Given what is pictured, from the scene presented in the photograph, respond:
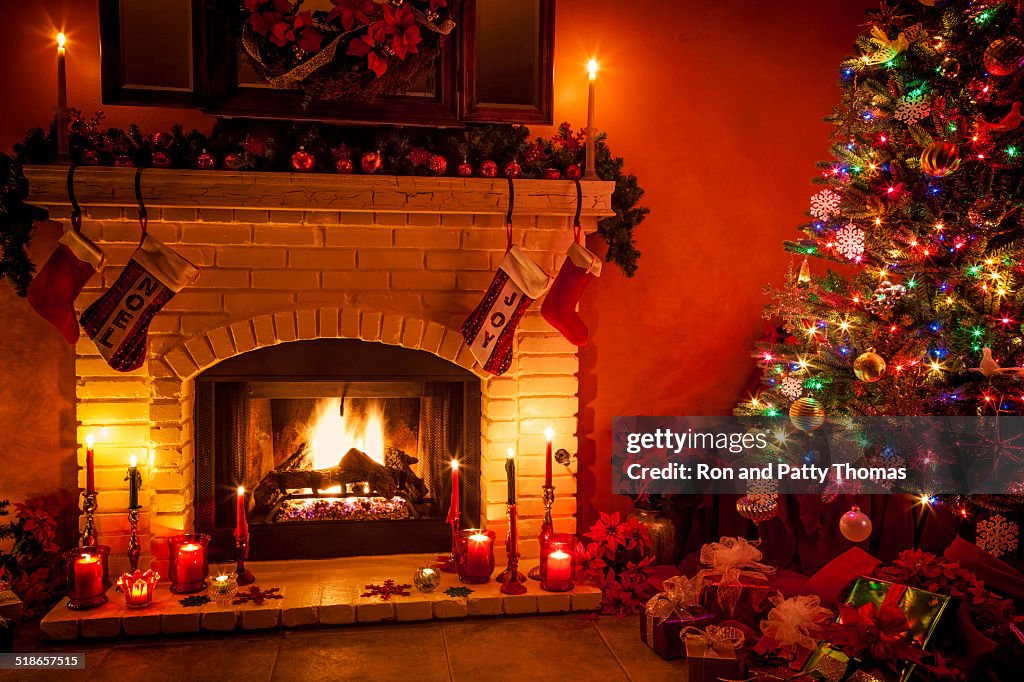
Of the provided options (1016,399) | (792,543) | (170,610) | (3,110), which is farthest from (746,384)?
(3,110)

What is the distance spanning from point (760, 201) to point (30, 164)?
2.93 metres

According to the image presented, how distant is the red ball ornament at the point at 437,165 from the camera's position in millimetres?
3062

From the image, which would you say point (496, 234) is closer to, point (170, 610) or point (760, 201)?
point (760, 201)

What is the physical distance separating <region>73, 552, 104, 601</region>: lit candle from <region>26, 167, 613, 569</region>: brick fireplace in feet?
0.85

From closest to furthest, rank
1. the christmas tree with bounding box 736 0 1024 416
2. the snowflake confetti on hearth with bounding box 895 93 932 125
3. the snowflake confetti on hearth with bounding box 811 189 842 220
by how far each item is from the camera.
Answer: the christmas tree with bounding box 736 0 1024 416 → the snowflake confetti on hearth with bounding box 895 93 932 125 → the snowflake confetti on hearth with bounding box 811 189 842 220

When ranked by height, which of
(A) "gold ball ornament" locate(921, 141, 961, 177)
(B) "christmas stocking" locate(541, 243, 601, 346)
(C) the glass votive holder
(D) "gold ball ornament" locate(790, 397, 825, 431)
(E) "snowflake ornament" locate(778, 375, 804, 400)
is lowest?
(C) the glass votive holder

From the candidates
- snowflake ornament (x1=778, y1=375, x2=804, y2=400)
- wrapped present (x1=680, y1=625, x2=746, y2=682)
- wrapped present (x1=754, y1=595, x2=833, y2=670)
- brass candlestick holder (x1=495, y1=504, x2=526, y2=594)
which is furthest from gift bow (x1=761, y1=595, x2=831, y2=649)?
brass candlestick holder (x1=495, y1=504, x2=526, y2=594)

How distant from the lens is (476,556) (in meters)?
3.10

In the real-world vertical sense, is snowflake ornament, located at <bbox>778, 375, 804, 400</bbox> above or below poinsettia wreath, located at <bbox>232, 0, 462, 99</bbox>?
below

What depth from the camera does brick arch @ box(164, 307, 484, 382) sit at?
3.11 m

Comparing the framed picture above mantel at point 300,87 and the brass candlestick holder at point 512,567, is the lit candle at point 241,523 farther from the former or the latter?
the framed picture above mantel at point 300,87

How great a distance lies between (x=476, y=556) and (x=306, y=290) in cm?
124

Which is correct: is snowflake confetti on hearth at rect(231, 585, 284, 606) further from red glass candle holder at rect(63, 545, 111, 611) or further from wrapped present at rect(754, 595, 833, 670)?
wrapped present at rect(754, 595, 833, 670)

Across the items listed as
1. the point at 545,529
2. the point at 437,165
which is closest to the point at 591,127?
the point at 437,165
